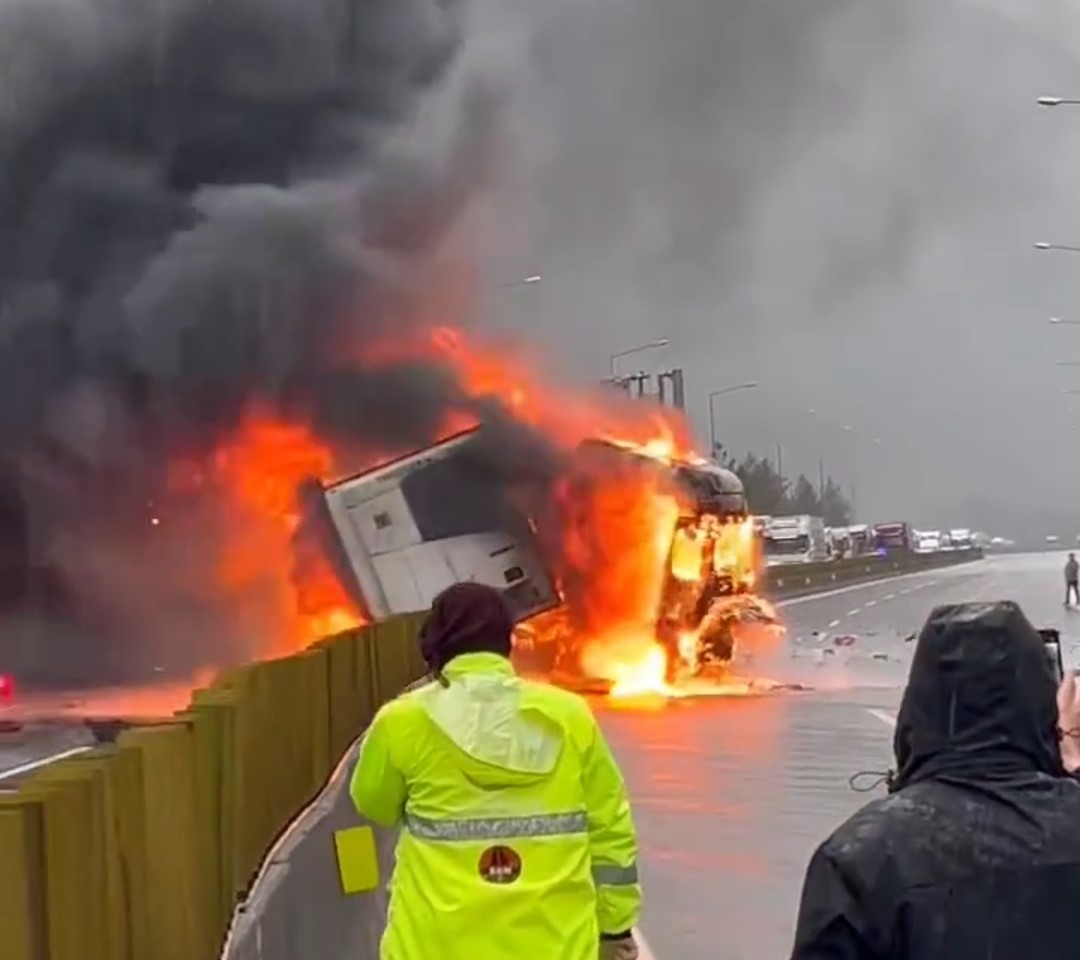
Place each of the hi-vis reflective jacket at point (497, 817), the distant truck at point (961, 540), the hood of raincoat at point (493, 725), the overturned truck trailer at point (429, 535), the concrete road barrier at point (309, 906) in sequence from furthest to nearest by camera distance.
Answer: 1. the distant truck at point (961, 540)
2. the overturned truck trailer at point (429, 535)
3. the concrete road barrier at point (309, 906)
4. the hood of raincoat at point (493, 725)
5. the hi-vis reflective jacket at point (497, 817)

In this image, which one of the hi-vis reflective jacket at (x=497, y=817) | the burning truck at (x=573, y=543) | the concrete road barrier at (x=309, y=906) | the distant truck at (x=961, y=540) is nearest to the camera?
the hi-vis reflective jacket at (x=497, y=817)

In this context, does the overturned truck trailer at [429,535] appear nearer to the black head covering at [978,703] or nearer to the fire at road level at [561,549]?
the fire at road level at [561,549]

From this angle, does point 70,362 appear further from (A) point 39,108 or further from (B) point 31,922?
(B) point 31,922

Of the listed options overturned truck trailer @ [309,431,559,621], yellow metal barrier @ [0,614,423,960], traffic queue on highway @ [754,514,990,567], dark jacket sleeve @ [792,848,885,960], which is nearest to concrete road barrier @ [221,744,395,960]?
yellow metal barrier @ [0,614,423,960]

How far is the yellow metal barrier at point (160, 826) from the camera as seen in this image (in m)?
4.31

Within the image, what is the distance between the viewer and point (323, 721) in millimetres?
10781

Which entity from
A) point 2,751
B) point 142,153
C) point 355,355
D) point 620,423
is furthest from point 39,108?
point 2,751

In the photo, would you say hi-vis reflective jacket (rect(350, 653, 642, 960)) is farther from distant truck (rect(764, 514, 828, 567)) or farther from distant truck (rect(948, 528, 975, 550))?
distant truck (rect(948, 528, 975, 550))

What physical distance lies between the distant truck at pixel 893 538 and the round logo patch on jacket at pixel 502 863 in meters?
92.1

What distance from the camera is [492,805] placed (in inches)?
190

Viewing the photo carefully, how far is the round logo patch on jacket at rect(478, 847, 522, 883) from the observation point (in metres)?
4.77

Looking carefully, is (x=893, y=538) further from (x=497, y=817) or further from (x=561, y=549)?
(x=497, y=817)

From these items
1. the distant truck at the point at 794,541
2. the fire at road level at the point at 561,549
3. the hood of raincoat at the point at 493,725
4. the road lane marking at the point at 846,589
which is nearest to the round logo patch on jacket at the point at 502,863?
the hood of raincoat at the point at 493,725

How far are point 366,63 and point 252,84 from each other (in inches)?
74.1
